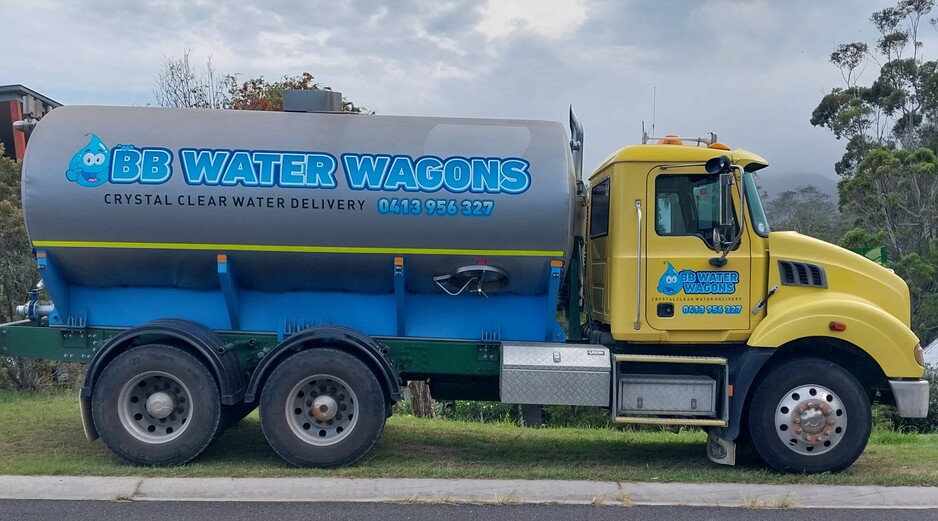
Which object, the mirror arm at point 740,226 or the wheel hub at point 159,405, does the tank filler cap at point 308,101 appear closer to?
the wheel hub at point 159,405

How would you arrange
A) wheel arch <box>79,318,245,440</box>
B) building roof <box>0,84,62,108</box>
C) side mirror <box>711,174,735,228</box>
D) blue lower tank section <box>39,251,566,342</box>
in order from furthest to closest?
building roof <box>0,84,62,108</box> → blue lower tank section <box>39,251,566,342</box> → wheel arch <box>79,318,245,440</box> → side mirror <box>711,174,735,228</box>

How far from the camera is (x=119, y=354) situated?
23.4ft

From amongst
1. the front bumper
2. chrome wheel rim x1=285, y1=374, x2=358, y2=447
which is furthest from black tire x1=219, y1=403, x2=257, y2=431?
the front bumper

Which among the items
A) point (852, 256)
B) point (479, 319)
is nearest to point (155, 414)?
point (479, 319)

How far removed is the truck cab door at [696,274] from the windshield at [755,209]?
0.16 m

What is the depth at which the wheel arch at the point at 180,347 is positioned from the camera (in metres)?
7.01

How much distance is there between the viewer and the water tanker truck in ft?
22.8

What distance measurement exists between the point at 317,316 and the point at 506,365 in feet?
5.92

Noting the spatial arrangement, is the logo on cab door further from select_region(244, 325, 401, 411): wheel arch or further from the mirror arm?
select_region(244, 325, 401, 411): wheel arch

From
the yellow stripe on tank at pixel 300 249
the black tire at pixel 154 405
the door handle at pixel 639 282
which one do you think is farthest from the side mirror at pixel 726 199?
the black tire at pixel 154 405

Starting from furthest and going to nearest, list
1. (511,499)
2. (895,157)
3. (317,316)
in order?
(895,157), (317,316), (511,499)

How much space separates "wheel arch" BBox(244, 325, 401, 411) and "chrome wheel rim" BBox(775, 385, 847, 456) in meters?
3.36

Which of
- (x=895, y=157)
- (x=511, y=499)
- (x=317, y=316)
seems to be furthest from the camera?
(x=895, y=157)

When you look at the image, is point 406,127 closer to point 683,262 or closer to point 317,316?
point 317,316
